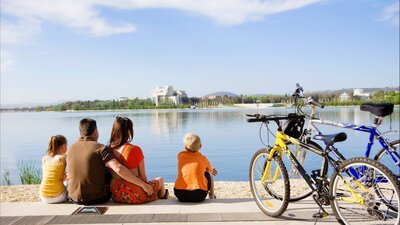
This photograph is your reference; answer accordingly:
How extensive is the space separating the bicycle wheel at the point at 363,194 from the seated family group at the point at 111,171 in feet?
5.53

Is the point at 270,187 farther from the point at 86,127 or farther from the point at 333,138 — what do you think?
the point at 86,127

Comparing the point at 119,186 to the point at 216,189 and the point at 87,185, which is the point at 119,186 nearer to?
the point at 87,185

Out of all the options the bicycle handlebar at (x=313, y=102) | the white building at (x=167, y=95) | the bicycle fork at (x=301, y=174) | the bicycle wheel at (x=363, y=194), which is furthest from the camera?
the white building at (x=167, y=95)

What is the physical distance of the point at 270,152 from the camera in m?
4.49

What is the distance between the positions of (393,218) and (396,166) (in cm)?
69

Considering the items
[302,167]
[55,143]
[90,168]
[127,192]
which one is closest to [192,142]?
[127,192]

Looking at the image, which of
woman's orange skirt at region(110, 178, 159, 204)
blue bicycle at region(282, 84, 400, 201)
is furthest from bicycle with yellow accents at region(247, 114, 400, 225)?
woman's orange skirt at region(110, 178, 159, 204)

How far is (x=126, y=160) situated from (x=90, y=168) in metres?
0.41

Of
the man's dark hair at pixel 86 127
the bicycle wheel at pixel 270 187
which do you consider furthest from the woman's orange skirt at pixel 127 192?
the bicycle wheel at pixel 270 187

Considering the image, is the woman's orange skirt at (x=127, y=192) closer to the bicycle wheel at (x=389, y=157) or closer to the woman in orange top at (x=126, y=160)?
the woman in orange top at (x=126, y=160)

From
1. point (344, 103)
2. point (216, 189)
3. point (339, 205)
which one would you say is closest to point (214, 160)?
point (216, 189)

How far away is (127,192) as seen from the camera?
15.8ft

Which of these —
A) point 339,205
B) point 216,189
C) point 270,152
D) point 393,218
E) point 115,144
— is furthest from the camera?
point 216,189

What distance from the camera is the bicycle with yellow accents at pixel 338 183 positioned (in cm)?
352
